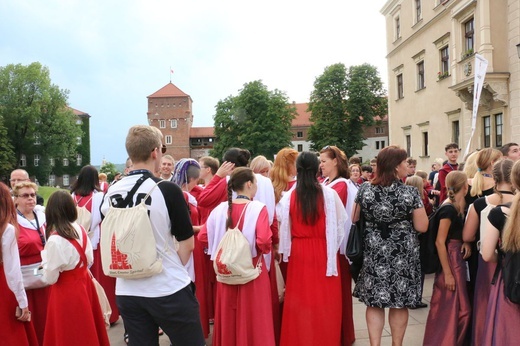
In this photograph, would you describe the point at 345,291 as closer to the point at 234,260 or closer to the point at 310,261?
the point at 310,261

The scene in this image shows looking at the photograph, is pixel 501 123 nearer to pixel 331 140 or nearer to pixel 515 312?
pixel 515 312

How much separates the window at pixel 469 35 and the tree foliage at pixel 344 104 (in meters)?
25.7

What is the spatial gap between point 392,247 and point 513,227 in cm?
110

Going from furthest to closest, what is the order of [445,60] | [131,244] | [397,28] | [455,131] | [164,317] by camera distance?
[397,28]
[445,60]
[455,131]
[164,317]
[131,244]

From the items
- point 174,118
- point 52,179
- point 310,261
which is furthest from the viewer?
point 174,118

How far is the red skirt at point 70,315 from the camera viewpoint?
3.77 meters

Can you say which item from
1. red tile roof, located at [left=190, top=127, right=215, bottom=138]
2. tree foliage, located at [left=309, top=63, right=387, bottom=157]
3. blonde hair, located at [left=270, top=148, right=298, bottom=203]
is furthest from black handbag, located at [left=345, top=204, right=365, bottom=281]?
red tile roof, located at [left=190, top=127, right=215, bottom=138]

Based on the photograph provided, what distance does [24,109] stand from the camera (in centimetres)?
5319

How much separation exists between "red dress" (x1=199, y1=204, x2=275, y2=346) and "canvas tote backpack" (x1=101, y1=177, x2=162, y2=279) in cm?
138

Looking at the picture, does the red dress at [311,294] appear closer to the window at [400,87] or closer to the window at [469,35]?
the window at [469,35]

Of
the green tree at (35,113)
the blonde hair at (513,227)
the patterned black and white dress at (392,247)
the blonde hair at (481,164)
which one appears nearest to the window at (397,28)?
the blonde hair at (481,164)

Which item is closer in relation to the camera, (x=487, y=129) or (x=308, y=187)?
(x=308, y=187)

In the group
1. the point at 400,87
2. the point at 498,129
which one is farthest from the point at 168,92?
the point at 498,129

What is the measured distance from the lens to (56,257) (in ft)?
12.1
